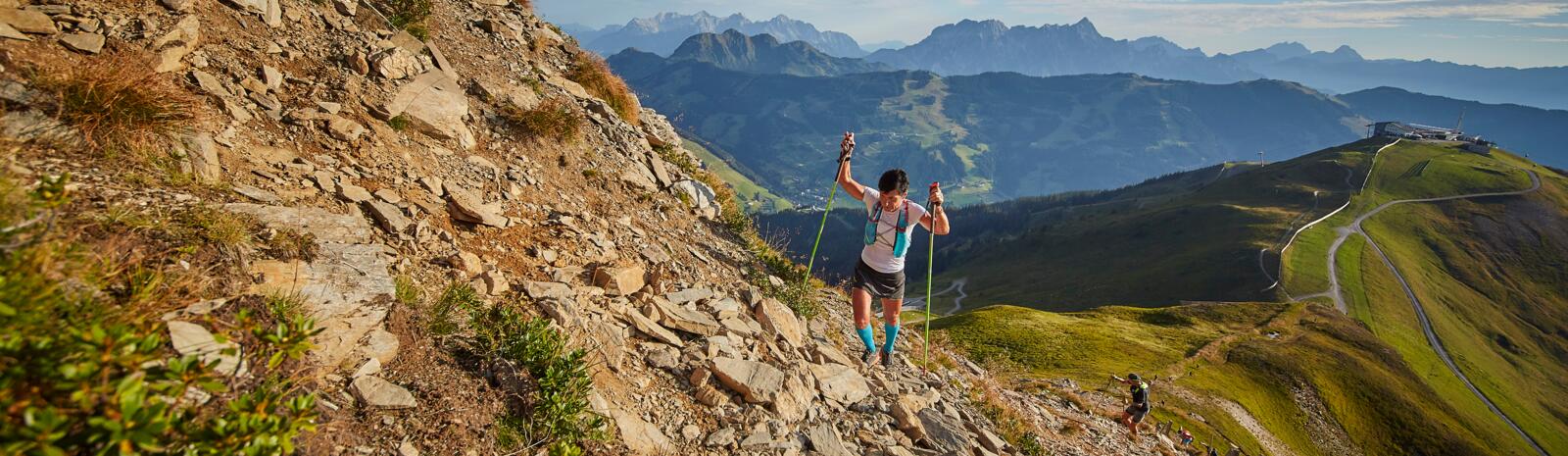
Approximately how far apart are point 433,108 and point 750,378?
8.47m

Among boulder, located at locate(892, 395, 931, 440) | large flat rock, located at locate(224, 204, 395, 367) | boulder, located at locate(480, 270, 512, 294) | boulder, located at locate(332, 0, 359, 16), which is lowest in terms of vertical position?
boulder, located at locate(892, 395, 931, 440)

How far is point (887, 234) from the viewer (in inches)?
411

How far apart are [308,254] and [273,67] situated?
5.93 metres

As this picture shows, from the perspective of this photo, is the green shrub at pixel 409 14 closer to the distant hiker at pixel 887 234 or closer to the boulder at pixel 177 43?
the boulder at pixel 177 43

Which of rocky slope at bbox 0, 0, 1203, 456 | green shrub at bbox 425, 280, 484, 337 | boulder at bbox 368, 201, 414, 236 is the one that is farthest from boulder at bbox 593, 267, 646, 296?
boulder at bbox 368, 201, 414, 236

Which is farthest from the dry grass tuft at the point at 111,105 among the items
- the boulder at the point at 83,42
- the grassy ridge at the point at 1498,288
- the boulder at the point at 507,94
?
the grassy ridge at the point at 1498,288

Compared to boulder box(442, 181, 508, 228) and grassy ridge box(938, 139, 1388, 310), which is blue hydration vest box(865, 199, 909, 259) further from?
grassy ridge box(938, 139, 1388, 310)

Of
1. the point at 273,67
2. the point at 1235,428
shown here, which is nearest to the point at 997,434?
the point at 273,67

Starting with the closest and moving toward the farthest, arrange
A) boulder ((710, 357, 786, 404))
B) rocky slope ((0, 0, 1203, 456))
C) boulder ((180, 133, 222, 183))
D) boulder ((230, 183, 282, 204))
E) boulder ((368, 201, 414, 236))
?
rocky slope ((0, 0, 1203, 456))
boulder ((180, 133, 222, 183))
boulder ((230, 183, 282, 204))
boulder ((368, 201, 414, 236))
boulder ((710, 357, 786, 404))

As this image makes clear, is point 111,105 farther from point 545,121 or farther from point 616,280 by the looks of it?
point 545,121

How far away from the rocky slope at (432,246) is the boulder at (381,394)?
0.02 m

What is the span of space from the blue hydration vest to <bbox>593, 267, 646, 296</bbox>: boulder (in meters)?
3.99

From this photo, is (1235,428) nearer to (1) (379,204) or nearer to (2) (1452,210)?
(1) (379,204)

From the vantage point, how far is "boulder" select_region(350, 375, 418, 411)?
5.56 meters
